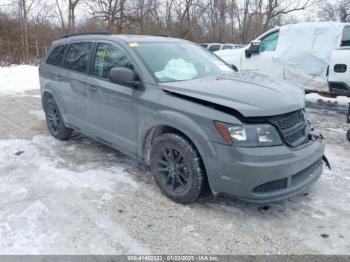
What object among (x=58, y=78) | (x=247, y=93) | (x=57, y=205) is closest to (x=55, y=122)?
(x=58, y=78)

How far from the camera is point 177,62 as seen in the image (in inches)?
167

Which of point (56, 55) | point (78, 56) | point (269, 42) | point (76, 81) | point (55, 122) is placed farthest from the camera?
point (269, 42)

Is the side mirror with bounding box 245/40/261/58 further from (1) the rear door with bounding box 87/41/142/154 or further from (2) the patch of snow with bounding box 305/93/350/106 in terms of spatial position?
(1) the rear door with bounding box 87/41/142/154

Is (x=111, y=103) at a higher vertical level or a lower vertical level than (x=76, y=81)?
lower

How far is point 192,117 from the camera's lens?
334cm

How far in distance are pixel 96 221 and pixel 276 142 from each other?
188 cm

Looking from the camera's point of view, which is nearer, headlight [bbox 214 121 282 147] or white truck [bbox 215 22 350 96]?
headlight [bbox 214 121 282 147]

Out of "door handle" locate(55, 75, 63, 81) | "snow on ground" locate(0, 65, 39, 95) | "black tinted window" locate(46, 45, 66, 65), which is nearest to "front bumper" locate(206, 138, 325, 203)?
"door handle" locate(55, 75, 63, 81)

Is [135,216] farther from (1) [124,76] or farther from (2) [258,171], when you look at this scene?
(1) [124,76]

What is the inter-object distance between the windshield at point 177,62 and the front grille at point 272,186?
154 cm

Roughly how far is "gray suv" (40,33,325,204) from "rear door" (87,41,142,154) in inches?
0.5

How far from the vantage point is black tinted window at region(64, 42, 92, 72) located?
4855mm

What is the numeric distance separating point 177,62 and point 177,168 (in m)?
1.39

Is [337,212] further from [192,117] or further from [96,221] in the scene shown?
[96,221]
